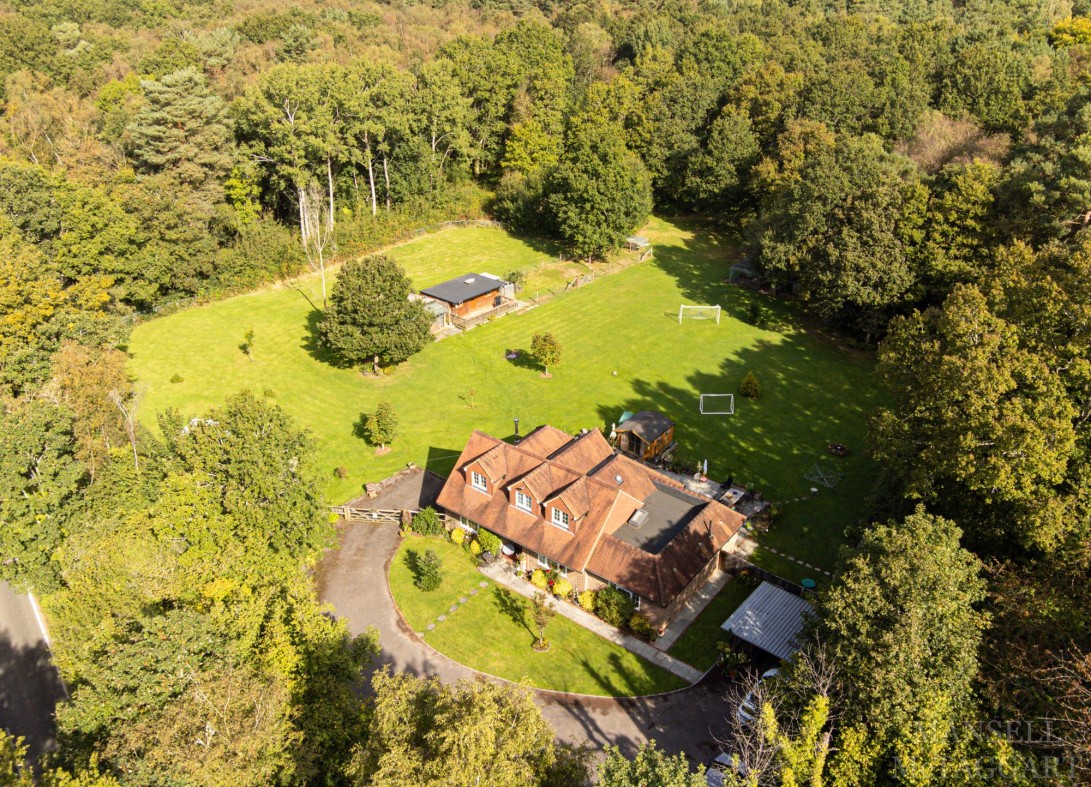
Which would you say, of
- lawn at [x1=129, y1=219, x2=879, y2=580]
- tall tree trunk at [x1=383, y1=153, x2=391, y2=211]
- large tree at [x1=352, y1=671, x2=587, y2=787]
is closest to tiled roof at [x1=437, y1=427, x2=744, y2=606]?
lawn at [x1=129, y1=219, x2=879, y2=580]

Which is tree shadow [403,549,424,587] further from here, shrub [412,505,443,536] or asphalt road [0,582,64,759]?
asphalt road [0,582,64,759]

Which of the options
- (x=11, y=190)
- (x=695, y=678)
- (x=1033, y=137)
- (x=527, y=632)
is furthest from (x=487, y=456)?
(x=1033, y=137)

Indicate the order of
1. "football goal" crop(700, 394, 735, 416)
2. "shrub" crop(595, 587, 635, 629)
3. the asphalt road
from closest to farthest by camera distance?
the asphalt road → "shrub" crop(595, 587, 635, 629) → "football goal" crop(700, 394, 735, 416)

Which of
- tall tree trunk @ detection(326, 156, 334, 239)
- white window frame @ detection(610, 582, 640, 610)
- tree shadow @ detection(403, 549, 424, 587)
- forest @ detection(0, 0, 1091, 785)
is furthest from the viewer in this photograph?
tall tree trunk @ detection(326, 156, 334, 239)

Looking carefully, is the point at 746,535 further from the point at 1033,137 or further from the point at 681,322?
the point at 1033,137

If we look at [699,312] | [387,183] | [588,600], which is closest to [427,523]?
[588,600]

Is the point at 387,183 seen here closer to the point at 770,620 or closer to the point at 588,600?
the point at 588,600
